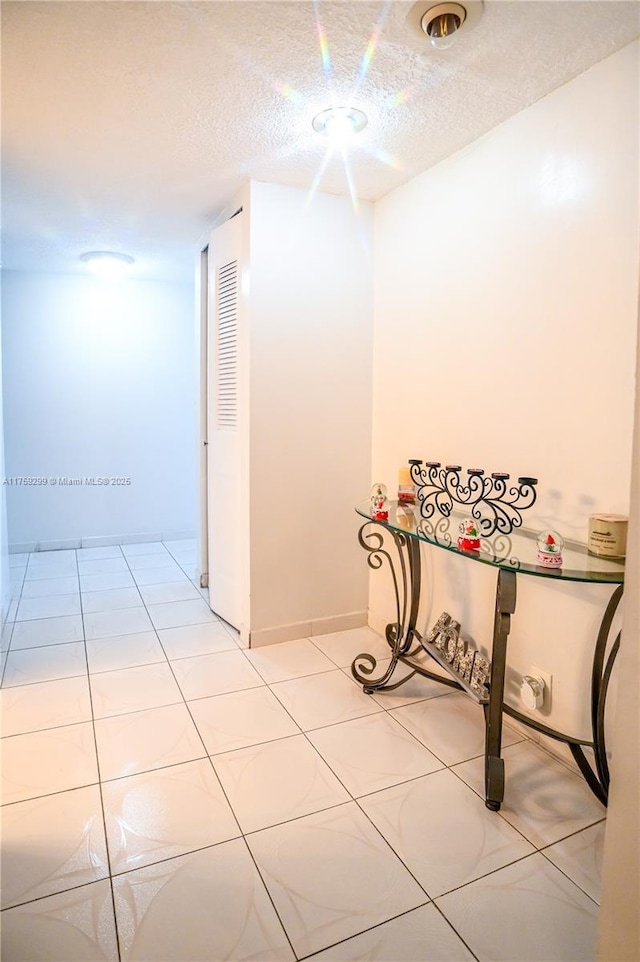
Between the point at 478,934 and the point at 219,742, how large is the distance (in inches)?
40.0

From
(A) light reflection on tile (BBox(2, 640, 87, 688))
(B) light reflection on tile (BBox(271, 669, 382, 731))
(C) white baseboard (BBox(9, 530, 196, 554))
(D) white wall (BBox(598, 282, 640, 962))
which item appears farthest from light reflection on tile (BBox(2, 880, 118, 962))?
(C) white baseboard (BBox(9, 530, 196, 554))

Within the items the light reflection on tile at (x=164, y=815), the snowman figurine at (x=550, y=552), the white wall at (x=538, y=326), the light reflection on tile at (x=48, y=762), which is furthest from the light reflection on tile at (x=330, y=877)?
the snowman figurine at (x=550, y=552)

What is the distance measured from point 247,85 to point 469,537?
162cm

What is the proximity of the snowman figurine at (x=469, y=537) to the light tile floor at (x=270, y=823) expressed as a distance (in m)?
0.77

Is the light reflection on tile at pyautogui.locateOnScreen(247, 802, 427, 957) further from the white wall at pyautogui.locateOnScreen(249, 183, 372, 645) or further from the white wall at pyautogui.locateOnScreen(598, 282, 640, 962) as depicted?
the white wall at pyautogui.locateOnScreen(249, 183, 372, 645)

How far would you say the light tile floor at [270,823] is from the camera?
4.08 feet

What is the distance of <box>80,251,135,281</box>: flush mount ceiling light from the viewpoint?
3.74 meters

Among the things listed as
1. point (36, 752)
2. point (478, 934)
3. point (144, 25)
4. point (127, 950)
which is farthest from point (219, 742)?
point (144, 25)

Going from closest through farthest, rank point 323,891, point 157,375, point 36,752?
point 323,891
point 36,752
point 157,375

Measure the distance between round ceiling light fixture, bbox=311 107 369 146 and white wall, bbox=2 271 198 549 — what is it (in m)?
2.49

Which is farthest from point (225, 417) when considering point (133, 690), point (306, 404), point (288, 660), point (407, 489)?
point (133, 690)

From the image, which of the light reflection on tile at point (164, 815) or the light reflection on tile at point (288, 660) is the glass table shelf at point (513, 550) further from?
the light reflection on tile at point (164, 815)

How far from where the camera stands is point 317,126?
198 cm

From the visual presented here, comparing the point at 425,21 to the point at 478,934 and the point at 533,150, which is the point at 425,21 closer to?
the point at 533,150
